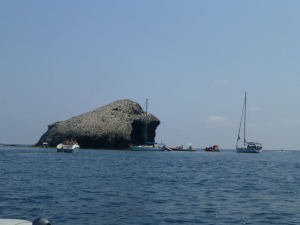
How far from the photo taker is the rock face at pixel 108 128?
16725 cm

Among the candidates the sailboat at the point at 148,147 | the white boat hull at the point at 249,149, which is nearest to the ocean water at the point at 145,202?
the sailboat at the point at 148,147

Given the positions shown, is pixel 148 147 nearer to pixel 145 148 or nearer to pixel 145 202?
pixel 145 148

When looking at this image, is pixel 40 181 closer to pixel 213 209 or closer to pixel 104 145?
pixel 213 209

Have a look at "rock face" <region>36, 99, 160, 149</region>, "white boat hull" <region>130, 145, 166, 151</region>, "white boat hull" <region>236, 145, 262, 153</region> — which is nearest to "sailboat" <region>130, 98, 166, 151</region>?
"white boat hull" <region>130, 145, 166, 151</region>

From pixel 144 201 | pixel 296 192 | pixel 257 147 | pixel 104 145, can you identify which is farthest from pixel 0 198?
pixel 257 147

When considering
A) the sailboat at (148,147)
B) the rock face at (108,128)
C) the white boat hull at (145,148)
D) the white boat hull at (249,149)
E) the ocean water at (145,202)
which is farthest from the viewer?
the white boat hull at (249,149)

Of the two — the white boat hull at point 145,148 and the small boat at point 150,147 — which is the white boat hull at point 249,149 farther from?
the white boat hull at point 145,148

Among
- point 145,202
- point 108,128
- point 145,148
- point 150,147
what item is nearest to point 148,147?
point 150,147

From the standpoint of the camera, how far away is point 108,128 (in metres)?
168

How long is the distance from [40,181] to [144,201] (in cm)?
1351

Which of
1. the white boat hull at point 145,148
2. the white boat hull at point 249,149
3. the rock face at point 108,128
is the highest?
the rock face at point 108,128

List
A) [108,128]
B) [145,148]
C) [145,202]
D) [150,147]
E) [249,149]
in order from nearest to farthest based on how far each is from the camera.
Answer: [145,202] < [145,148] < [150,147] < [108,128] < [249,149]

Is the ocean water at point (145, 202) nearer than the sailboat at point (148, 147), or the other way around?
the ocean water at point (145, 202)

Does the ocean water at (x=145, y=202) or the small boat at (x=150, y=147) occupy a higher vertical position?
the small boat at (x=150, y=147)
